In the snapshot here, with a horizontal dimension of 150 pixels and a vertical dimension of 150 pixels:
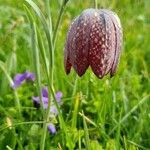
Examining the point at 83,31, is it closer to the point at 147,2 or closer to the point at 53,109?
the point at 53,109

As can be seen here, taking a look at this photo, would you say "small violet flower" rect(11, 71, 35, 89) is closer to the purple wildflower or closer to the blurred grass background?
the blurred grass background

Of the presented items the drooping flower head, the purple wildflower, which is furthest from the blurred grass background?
the drooping flower head

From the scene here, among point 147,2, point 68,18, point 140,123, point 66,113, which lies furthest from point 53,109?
point 147,2

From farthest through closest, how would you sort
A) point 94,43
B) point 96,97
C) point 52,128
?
1. point 96,97
2. point 52,128
3. point 94,43

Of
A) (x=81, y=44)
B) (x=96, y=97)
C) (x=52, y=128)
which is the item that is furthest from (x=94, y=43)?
(x=96, y=97)

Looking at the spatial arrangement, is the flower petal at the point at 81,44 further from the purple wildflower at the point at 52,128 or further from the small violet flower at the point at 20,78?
the small violet flower at the point at 20,78

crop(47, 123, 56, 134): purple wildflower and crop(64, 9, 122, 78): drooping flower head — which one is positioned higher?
crop(64, 9, 122, 78): drooping flower head

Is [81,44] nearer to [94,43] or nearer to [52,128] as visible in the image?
[94,43]

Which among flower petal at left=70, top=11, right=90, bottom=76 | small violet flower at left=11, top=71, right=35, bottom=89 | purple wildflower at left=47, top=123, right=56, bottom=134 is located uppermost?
flower petal at left=70, top=11, right=90, bottom=76

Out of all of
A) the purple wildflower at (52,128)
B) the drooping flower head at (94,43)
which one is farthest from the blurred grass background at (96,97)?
the drooping flower head at (94,43)
